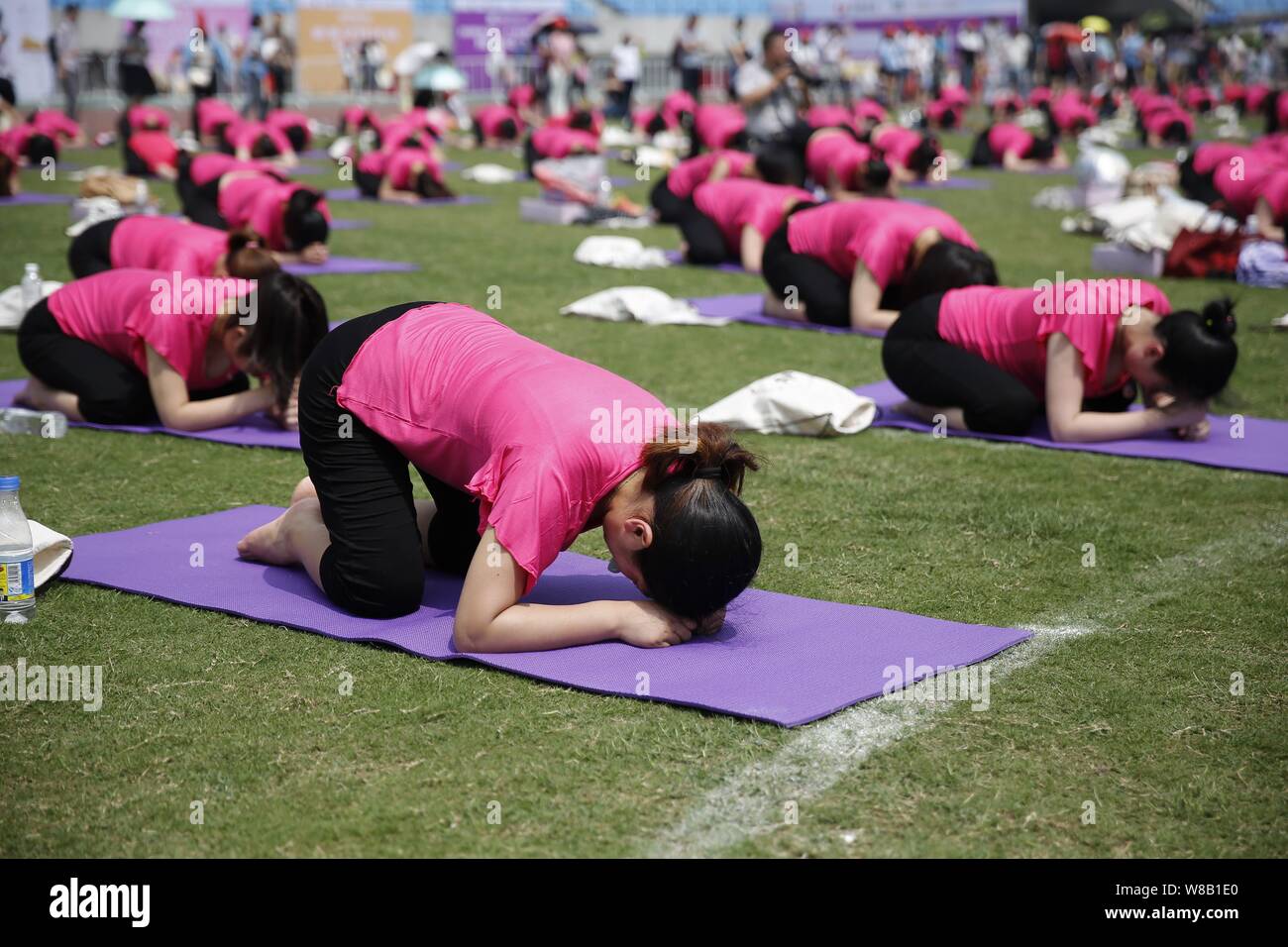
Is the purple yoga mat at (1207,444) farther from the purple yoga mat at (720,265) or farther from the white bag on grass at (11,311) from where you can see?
the white bag on grass at (11,311)

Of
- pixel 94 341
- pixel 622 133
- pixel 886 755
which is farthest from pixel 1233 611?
pixel 622 133

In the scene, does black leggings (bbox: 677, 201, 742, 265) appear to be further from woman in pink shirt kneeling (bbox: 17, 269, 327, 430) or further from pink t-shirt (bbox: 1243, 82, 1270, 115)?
pink t-shirt (bbox: 1243, 82, 1270, 115)

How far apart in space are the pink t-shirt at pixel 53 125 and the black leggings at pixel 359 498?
18.0m

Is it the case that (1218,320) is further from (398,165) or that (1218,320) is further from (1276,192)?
(398,165)

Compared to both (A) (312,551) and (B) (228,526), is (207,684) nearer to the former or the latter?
(A) (312,551)

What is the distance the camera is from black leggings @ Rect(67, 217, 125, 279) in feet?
24.9

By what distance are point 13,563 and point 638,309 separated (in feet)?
18.2

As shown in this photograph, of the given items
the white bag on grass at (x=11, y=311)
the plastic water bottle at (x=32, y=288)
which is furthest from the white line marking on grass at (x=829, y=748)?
the white bag on grass at (x=11, y=311)

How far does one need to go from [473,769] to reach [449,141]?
23.3m

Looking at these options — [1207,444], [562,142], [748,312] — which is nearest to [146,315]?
[1207,444]

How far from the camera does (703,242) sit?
11.4 m

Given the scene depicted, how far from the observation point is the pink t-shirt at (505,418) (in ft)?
11.2

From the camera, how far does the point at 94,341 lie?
Answer: 6.16 meters
